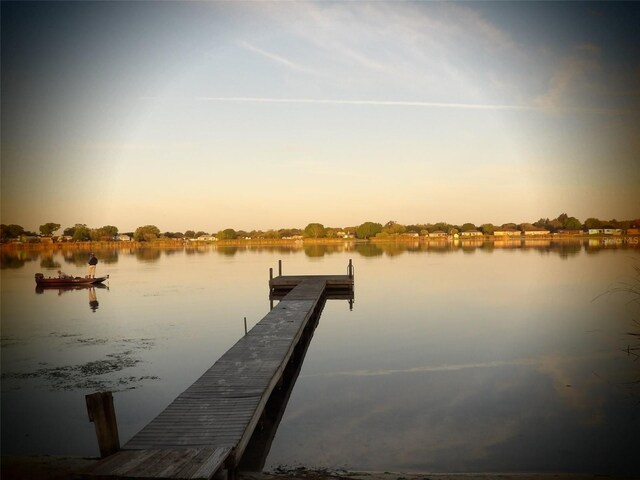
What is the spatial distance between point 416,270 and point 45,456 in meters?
40.7

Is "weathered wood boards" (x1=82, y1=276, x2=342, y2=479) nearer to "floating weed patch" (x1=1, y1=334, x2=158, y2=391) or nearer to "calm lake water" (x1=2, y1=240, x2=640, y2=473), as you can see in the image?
"calm lake water" (x1=2, y1=240, x2=640, y2=473)

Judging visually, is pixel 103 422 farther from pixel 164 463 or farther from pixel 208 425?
pixel 208 425

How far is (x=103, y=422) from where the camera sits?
630cm

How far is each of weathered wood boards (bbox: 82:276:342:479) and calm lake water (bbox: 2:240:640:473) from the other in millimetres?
1095

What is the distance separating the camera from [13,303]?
27.0m

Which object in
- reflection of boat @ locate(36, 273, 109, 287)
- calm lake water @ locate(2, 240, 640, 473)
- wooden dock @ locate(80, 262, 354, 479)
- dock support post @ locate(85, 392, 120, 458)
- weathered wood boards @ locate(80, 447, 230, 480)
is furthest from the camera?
reflection of boat @ locate(36, 273, 109, 287)

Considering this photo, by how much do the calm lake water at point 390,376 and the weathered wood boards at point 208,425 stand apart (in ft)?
3.59

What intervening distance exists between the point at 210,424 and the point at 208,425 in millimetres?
38

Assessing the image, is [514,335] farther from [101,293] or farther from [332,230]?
[332,230]

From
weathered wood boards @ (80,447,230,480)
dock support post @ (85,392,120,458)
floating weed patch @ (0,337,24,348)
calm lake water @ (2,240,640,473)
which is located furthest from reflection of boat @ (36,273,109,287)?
weathered wood boards @ (80,447,230,480)

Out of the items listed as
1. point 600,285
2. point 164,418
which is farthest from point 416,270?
point 164,418

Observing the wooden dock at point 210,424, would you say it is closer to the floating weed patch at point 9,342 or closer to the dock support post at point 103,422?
the dock support post at point 103,422

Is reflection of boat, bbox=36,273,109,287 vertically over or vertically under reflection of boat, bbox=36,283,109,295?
over

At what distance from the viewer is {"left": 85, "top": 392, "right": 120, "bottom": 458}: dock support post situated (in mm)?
6289
